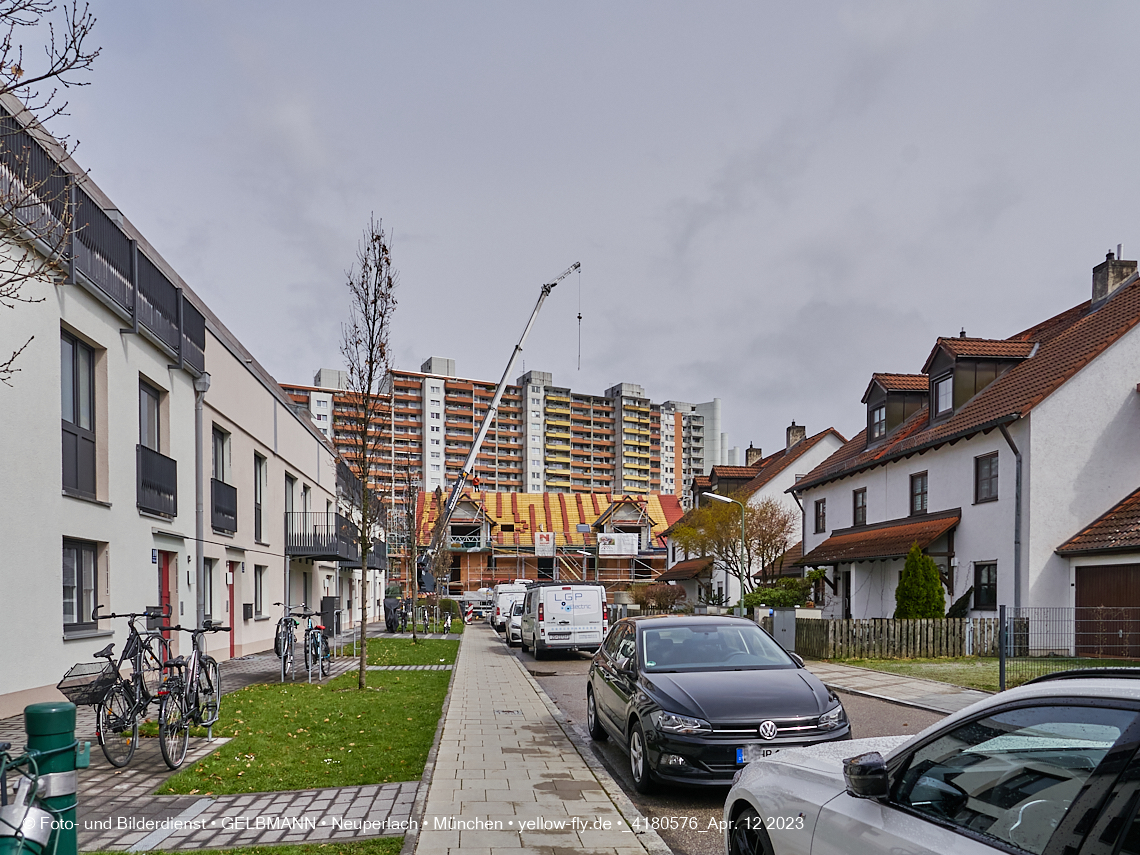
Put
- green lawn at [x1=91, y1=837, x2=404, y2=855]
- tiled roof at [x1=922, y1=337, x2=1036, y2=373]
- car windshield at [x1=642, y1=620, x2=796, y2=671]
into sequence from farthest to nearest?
tiled roof at [x1=922, y1=337, x2=1036, y2=373] → car windshield at [x1=642, y1=620, x2=796, y2=671] → green lawn at [x1=91, y1=837, x2=404, y2=855]

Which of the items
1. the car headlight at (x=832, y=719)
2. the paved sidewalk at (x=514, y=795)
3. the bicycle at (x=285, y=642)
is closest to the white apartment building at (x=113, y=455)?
the bicycle at (x=285, y=642)

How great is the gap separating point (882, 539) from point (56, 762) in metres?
26.2

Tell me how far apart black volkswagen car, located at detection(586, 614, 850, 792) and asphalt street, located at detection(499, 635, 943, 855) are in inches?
9.4

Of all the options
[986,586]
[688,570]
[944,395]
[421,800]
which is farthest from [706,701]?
[688,570]

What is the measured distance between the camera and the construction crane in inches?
1634

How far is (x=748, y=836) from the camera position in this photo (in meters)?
4.61

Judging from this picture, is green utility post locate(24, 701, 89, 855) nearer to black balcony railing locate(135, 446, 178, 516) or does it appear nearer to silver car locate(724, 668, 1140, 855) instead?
silver car locate(724, 668, 1140, 855)

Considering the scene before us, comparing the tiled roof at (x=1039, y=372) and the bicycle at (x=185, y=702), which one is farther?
the tiled roof at (x=1039, y=372)

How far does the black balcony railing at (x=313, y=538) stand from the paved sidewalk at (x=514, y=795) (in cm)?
1832

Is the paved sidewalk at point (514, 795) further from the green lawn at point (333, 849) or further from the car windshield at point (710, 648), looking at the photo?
the car windshield at point (710, 648)

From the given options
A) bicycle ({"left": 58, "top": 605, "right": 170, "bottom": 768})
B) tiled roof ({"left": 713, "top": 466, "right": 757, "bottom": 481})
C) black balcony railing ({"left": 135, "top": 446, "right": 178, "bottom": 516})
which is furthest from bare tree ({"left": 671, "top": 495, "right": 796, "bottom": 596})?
bicycle ({"left": 58, "top": 605, "right": 170, "bottom": 768})

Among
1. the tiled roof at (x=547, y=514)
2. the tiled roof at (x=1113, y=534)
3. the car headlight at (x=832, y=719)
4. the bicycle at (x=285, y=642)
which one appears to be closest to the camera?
the car headlight at (x=832, y=719)

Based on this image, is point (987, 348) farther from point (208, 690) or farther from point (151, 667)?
point (151, 667)

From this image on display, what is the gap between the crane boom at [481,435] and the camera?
43.1 meters
